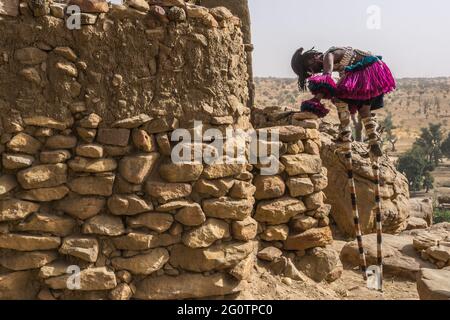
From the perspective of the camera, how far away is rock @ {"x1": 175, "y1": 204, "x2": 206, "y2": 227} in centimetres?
319

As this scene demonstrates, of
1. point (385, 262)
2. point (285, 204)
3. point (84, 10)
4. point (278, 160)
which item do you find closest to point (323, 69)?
point (278, 160)

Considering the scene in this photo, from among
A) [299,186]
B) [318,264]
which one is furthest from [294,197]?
[318,264]

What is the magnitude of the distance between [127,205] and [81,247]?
0.41 m

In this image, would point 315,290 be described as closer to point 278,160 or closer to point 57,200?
point 278,160

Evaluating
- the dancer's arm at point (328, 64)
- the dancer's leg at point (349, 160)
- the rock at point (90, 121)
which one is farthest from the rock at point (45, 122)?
the dancer's leg at point (349, 160)

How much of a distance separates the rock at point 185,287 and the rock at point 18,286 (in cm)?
70

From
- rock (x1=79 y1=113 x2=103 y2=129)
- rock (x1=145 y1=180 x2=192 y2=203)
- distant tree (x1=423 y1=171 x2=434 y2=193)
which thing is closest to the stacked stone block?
rock (x1=145 y1=180 x2=192 y2=203)

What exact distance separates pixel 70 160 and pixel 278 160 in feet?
5.35

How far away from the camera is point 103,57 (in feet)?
10.4

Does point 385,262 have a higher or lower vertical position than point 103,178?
lower

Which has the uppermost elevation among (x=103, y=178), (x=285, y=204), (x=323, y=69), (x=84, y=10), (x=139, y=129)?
(x=84, y=10)

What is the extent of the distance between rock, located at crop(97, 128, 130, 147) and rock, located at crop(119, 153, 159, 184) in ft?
0.41

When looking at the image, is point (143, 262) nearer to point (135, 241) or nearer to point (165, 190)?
point (135, 241)

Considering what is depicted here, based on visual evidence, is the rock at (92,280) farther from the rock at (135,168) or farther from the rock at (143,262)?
the rock at (135,168)
